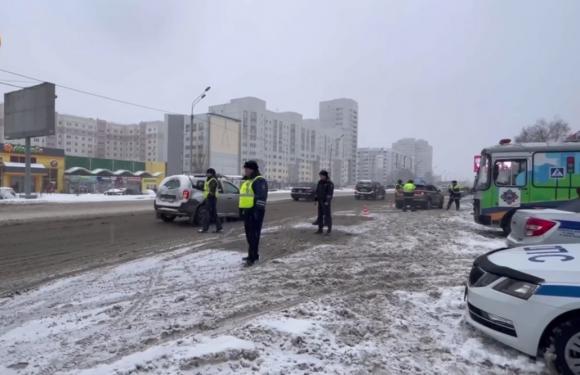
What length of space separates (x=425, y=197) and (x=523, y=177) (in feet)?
35.9

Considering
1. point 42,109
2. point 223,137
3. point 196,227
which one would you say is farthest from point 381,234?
point 223,137

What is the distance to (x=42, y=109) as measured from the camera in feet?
94.7

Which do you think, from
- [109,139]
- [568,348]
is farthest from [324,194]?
[109,139]

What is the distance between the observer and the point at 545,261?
3713 mm

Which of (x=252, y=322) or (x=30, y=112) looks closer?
(x=252, y=322)

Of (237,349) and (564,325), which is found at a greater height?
(564,325)

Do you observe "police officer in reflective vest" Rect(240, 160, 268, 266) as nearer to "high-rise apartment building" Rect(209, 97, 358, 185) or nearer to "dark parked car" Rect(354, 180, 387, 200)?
"dark parked car" Rect(354, 180, 387, 200)

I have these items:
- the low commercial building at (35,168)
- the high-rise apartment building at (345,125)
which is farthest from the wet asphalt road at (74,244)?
the high-rise apartment building at (345,125)

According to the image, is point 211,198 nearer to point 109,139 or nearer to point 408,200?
point 408,200

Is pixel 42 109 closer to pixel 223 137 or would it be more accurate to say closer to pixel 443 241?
pixel 443 241

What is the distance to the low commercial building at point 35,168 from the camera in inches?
1918

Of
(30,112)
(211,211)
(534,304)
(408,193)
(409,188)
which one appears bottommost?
(534,304)

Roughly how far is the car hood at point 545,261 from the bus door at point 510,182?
830cm

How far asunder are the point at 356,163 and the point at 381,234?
12895 centimetres
